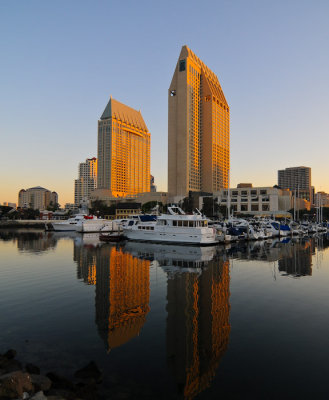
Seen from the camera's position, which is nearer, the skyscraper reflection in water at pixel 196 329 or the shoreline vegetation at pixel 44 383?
the shoreline vegetation at pixel 44 383

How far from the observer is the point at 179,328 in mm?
15812

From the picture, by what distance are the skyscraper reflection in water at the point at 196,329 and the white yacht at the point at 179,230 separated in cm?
2602

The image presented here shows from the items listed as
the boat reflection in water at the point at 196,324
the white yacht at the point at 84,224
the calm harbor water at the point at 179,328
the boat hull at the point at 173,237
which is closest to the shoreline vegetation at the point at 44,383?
the calm harbor water at the point at 179,328

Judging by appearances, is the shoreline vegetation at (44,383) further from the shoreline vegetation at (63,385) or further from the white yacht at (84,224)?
the white yacht at (84,224)

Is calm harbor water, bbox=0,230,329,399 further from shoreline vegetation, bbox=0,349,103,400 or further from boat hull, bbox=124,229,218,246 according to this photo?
boat hull, bbox=124,229,218,246

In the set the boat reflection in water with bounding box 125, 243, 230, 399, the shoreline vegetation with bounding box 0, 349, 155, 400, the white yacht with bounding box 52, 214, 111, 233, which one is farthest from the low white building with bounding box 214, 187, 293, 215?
the shoreline vegetation with bounding box 0, 349, 155, 400

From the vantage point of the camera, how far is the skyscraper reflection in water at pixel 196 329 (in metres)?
11.4

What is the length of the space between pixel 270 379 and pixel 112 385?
18.5 ft

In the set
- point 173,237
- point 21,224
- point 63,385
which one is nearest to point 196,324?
point 63,385

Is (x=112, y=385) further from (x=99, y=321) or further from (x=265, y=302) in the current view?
(x=265, y=302)

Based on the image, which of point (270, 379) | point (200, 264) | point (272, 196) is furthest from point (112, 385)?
point (272, 196)

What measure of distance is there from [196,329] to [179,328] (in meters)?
0.87

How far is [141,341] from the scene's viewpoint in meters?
14.2

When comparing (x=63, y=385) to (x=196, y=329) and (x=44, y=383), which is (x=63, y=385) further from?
(x=196, y=329)
